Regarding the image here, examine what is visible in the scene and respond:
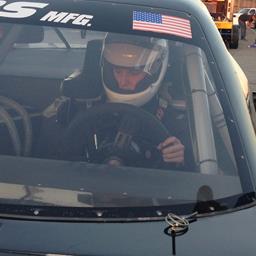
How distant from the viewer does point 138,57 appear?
7.27 ft

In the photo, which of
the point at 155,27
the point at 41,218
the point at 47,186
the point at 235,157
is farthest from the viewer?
the point at 155,27

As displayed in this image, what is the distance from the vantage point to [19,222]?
1.57 m

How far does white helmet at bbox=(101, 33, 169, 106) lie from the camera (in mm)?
2150

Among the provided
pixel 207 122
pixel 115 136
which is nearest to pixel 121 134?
pixel 115 136

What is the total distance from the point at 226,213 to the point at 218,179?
17 centimetres

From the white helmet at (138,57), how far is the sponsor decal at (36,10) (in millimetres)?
122

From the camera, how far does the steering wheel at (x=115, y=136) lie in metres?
1.86

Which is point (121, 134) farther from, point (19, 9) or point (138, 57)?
point (19, 9)

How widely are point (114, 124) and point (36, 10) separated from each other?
1.99 feet

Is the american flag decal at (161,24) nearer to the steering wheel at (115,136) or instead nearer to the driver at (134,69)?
the driver at (134,69)

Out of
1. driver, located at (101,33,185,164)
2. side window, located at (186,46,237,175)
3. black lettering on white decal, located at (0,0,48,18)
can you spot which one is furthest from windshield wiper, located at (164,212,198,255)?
black lettering on white decal, located at (0,0,48,18)

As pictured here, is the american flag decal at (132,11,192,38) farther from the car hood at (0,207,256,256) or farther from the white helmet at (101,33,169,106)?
the car hood at (0,207,256,256)

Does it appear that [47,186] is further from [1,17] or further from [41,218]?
[1,17]

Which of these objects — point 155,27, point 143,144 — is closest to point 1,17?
point 155,27
